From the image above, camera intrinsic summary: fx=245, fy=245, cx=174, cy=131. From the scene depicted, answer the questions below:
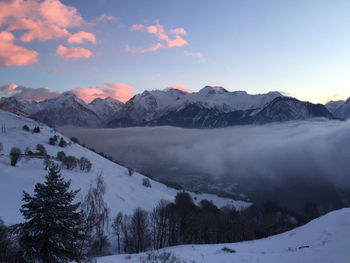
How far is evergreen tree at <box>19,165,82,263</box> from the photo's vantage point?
17.4 m

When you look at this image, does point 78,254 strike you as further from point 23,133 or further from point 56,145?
point 23,133

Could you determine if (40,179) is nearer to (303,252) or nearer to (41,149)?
(41,149)

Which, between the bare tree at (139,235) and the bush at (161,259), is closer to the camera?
the bush at (161,259)

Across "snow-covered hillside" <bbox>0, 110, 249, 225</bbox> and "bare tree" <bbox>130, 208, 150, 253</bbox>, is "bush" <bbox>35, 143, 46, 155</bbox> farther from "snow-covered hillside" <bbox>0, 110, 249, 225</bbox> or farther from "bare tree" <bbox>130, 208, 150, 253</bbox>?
"bare tree" <bbox>130, 208, 150, 253</bbox>

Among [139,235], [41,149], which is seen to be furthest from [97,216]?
[41,149]

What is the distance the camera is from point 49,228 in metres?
17.7

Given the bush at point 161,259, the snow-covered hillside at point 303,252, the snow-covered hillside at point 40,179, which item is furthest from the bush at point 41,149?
the bush at point 161,259

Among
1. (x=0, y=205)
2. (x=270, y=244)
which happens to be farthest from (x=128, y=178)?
(x=270, y=244)

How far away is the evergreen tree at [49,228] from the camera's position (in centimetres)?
1739

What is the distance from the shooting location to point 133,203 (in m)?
83.8

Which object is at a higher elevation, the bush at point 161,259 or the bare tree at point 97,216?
the bush at point 161,259

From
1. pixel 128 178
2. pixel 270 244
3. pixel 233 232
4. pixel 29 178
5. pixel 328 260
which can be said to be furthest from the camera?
pixel 128 178

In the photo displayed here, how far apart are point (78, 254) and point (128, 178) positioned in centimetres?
9633

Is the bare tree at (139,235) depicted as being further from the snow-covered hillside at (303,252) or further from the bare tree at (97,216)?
the snow-covered hillside at (303,252)
